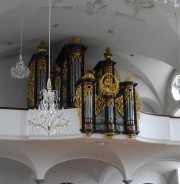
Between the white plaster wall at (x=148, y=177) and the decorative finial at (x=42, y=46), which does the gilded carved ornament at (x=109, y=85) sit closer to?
the decorative finial at (x=42, y=46)

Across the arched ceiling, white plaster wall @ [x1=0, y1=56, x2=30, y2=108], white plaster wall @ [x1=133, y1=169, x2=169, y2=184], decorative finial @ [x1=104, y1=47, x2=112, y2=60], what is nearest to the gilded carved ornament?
the arched ceiling

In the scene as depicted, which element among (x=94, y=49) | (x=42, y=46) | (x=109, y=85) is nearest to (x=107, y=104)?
(x=109, y=85)

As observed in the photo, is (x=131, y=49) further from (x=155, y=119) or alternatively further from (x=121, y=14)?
(x=155, y=119)

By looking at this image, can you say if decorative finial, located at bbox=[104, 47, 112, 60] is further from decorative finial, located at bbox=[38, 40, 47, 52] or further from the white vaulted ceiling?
decorative finial, located at bbox=[38, 40, 47, 52]

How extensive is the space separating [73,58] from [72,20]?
4.47 ft

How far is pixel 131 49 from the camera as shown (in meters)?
14.4

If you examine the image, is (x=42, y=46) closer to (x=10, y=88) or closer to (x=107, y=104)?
(x=10, y=88)

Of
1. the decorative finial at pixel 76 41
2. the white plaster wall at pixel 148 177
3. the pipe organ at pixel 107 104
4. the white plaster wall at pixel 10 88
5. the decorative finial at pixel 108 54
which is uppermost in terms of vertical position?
the decorative finial at pixel 76 41

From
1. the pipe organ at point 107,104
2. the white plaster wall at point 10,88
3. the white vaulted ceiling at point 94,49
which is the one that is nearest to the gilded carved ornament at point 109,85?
the pipe organ at point 107,104

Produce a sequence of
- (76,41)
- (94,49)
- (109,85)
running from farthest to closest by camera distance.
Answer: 1. (94,49)
2. (76,41)
3. (109,85)

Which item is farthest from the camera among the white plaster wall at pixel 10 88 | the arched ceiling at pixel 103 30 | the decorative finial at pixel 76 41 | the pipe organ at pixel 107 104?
the white plaster wall at pixel 10 88

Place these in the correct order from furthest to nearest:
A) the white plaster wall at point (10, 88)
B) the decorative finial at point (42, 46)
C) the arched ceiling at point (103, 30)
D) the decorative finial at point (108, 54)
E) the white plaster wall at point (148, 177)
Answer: the white plaster wall at point (148, 177)
the white plaster wall at point (10, 88)
the decorative finial at point (108, 54)
the decorative finial at point (42, 46)
the arched ceiling at point (103, 30)

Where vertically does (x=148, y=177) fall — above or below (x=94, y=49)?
below

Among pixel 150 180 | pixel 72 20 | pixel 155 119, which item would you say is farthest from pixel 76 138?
pixel 150 180
